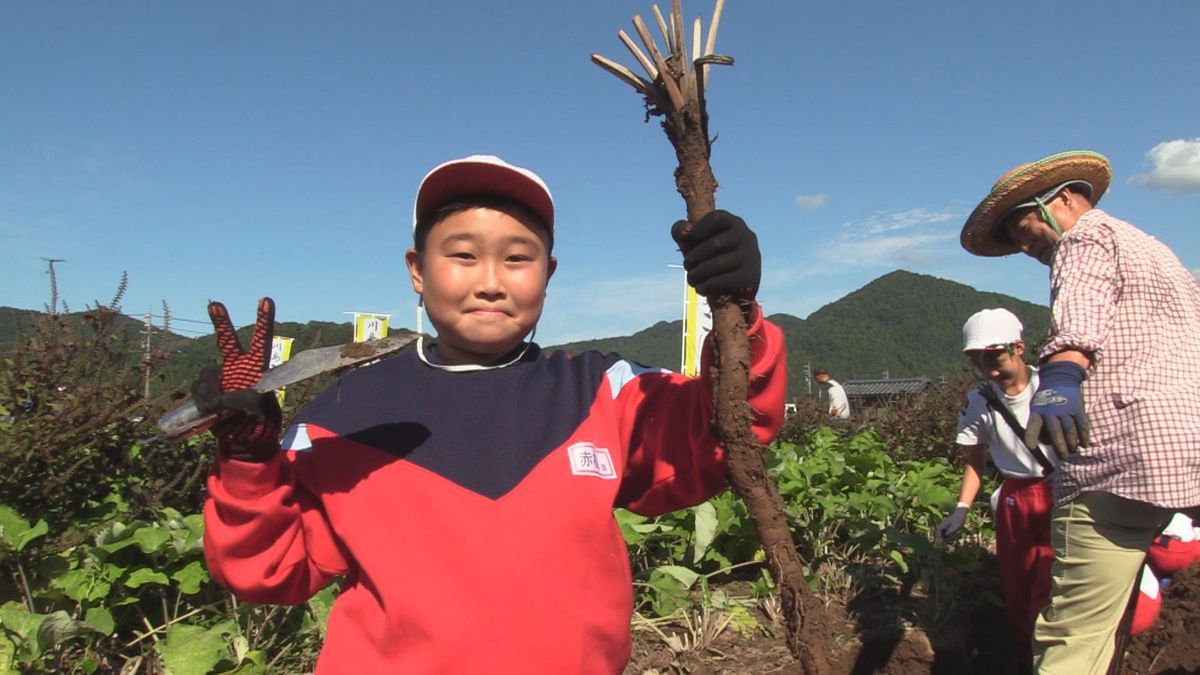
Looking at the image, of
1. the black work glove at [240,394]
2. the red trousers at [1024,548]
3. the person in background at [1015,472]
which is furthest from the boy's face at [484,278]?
the red trousers at [1024,548]

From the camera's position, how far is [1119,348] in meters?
2.58

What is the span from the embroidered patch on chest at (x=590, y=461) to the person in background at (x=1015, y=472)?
7.54 ft

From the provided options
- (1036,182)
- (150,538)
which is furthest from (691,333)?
(150,538)

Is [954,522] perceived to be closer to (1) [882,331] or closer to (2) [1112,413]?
(2) [1112,413]

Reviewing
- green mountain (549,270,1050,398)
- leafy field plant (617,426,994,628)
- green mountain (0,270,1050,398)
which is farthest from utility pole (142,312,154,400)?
green mountain (549,270,1050,398)

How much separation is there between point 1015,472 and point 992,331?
0.61 metres

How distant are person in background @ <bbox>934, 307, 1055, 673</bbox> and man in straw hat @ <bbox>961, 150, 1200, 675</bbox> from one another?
668mm

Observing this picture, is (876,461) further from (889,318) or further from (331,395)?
(889,318)

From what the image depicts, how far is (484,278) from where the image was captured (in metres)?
1.61

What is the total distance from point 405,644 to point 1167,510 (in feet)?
7.84

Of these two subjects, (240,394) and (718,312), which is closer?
(240,394)

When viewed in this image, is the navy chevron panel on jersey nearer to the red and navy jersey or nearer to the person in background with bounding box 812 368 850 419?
the red and navy jersey

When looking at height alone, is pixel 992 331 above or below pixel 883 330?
below

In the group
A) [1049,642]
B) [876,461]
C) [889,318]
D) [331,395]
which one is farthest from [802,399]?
[889,318]
